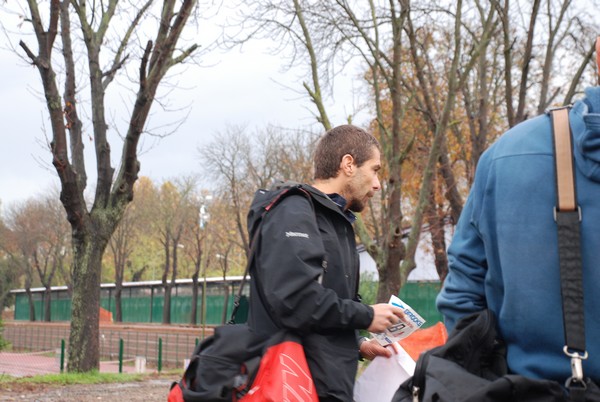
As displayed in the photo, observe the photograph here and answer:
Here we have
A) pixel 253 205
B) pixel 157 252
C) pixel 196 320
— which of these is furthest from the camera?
pixel 157 252

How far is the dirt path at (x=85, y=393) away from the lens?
11278mm

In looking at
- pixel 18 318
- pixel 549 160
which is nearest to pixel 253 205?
pixel 549 160

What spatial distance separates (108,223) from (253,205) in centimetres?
1292

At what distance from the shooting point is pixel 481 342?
6.45 feet

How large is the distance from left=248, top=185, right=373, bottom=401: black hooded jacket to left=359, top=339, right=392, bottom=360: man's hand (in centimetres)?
31

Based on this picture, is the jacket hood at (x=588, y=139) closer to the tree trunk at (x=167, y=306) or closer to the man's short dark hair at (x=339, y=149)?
the man's short dark hair at (x=339, y=149)

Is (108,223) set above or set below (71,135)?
below

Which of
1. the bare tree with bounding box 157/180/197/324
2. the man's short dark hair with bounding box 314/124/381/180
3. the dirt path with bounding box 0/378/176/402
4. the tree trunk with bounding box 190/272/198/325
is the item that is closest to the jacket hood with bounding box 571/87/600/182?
the man's short dark hair with bounding box 314/124/381/180

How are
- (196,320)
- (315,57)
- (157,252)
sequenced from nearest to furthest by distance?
1. (315,57)
2. (196,320)
3. (157,252)

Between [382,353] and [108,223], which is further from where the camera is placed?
[108,223]

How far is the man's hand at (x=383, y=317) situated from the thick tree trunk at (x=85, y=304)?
13.0 m

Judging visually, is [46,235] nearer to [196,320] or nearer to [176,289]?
[176,289]

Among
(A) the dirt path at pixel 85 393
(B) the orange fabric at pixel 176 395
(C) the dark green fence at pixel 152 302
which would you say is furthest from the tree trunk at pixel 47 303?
(B) the orange fabric at pixel 176 395

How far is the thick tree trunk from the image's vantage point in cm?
1548
